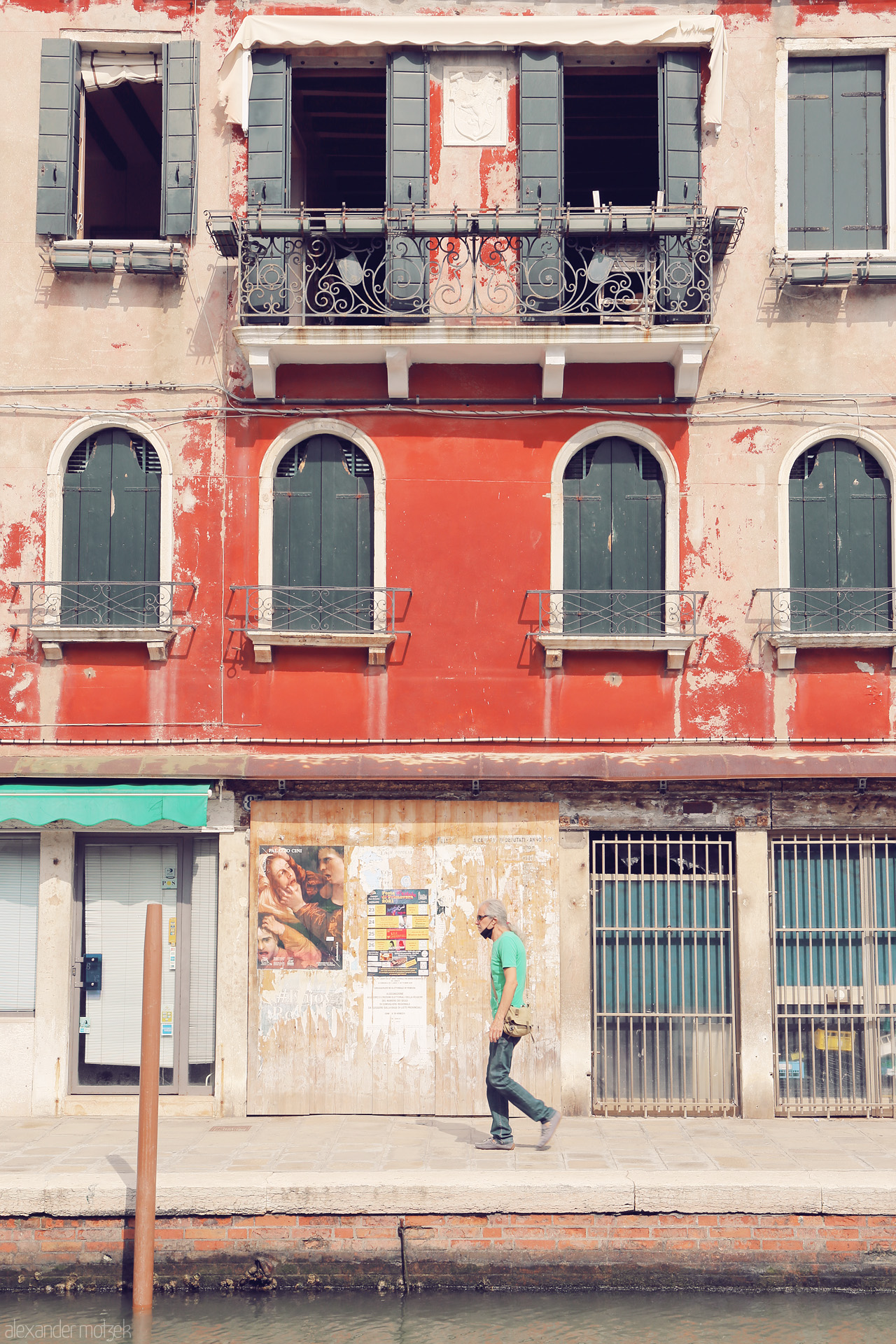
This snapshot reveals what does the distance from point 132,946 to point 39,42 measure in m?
8.07

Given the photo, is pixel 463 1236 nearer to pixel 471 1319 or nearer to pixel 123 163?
pixel 471 1319

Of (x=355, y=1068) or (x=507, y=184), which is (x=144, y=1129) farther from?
(x=507, y=184)

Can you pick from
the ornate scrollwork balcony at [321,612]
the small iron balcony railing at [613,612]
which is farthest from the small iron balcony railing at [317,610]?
the small iron balcony railing at [613,612]

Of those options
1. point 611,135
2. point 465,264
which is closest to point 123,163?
point 465,264

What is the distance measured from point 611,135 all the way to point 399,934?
8.69m

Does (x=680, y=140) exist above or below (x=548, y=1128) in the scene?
above

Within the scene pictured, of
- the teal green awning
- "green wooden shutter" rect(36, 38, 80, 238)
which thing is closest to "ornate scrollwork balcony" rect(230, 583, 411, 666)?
the teal green awning

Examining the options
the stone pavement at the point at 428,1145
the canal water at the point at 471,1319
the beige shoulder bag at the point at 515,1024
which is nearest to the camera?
the canal water at the point at 471,1319

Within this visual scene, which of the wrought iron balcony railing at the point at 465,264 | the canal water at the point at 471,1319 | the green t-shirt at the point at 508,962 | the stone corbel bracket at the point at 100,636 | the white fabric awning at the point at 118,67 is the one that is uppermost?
the white fabric awning at the point at 118,67

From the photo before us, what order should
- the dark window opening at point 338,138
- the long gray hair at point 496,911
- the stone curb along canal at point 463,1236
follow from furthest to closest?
the dark window opening at point 338,138 → the long gray hair at point 496,911 → the stone curb along canal at point 463,1236

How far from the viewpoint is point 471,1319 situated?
24.1 ft

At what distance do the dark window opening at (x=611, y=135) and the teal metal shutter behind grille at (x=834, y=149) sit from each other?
1308 mm

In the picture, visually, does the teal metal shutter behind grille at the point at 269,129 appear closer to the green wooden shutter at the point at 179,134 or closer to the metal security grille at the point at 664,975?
Result: the green wooden shutter at the point at 179,134

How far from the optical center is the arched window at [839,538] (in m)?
10.2
